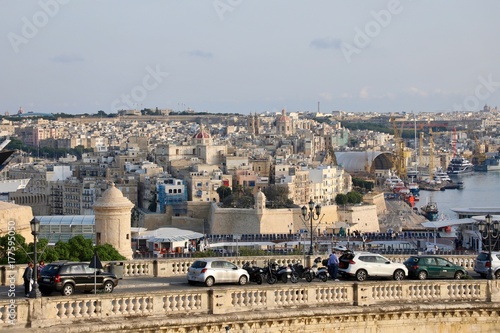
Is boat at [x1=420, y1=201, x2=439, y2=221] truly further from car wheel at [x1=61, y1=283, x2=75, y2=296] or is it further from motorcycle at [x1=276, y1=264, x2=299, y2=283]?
car wheel at [x1=61, y1=283, x2=75, y2=296]

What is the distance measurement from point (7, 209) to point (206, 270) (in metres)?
9.61

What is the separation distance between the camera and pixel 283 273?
1155cm

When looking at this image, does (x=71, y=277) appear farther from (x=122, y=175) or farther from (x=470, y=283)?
(x=122, y=175)

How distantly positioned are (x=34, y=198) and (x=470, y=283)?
7012 cm

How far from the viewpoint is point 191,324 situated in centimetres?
880

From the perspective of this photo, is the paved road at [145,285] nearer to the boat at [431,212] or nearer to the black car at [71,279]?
the black car at [71,279]

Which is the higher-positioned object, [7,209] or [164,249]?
[7,209]

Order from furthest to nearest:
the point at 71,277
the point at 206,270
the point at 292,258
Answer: the point at 292,258 < the point at 206,270 < the point at 71,277

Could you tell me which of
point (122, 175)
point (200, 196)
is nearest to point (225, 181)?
point (200, 196)

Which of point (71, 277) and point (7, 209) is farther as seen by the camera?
point (7, 209)

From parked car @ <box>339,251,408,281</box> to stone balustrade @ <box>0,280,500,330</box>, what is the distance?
4.06ft

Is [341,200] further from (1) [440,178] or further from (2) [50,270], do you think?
(2) [50,270]

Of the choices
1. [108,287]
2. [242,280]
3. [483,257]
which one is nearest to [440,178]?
[483,257]

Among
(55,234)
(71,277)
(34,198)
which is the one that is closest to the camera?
(71,277)
